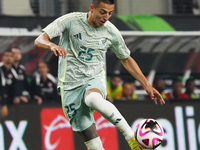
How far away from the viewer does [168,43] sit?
9.26 meters

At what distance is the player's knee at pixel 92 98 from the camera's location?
5.32 metres

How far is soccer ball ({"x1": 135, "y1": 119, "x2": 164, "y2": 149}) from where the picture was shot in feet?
17.5

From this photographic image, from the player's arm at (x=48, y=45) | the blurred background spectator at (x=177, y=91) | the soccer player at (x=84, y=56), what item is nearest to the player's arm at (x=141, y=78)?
the soccer player at (x=84, y=56)

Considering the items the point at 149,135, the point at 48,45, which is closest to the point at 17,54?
the point at 48,45

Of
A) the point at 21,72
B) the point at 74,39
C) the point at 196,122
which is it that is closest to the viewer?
the point at 74,39

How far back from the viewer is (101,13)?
5.50 metres

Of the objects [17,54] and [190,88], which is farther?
[190,88]

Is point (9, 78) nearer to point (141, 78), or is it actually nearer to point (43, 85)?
point (43, 85)

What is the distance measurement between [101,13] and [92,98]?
2.93 feet

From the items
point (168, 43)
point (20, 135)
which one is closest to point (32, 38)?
point (20, 135)

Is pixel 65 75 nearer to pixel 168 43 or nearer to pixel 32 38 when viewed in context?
pixel 32 38

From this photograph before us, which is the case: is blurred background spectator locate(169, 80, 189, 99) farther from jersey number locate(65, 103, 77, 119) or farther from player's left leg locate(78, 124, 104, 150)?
jersey number locate(65, 103, 77, 119)

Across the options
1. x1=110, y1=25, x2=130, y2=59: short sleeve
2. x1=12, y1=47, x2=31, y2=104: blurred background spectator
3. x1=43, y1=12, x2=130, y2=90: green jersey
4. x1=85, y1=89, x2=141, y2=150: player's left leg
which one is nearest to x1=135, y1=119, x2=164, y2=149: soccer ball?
x1=85, y1=89, x2=141, y2=150: player's left leg

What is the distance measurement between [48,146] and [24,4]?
256 cm
